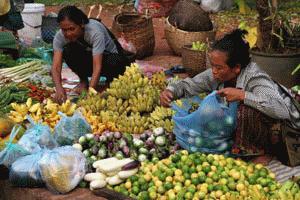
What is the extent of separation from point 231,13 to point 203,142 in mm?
7943

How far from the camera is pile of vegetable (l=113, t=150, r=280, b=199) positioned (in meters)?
3.73

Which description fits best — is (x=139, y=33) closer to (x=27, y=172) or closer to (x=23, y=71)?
(x=23, y=71)

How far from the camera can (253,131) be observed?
425 cm

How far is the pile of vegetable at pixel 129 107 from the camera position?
506 cm

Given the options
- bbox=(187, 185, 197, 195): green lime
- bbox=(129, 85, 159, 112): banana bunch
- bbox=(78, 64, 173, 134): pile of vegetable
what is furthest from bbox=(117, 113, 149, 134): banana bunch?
bbox=(187, 185, 197, 195): green lime

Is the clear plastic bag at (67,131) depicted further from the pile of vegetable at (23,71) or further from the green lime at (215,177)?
the pile of vegetable at (23,71)

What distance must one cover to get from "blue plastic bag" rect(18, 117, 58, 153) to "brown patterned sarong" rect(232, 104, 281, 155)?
145cm

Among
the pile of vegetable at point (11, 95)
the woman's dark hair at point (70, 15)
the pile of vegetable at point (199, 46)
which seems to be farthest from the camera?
the pile of vegetable at point (199, 46)

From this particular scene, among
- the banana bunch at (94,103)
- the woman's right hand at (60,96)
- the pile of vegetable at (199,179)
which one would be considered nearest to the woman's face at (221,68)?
the pile of vegetable at (199,179)

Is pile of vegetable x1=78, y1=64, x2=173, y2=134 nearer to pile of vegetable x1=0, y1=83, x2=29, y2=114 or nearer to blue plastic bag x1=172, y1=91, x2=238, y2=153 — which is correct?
blue plastic bag x1=172, y1=91, x2=238, y2=153

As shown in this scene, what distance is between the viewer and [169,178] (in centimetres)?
392

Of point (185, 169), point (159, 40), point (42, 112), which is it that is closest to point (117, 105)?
point (42, 112)

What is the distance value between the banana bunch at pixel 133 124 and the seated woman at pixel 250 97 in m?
1.00

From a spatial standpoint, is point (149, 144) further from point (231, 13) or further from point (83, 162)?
point (231, 13)
